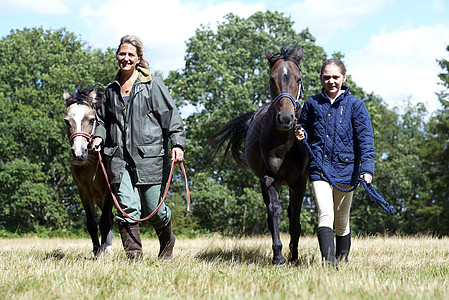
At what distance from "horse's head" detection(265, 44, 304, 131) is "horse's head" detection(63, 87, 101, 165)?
230 cm

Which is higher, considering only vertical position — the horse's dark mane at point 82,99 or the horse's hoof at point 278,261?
the horse's dark mane at point 82,99

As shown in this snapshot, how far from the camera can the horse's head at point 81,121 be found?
562 centimetres

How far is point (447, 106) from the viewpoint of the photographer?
85.9 feet

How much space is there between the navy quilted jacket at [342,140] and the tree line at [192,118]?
1778 cm

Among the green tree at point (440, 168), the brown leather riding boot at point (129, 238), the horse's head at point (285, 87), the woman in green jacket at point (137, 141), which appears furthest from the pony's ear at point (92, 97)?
the green tree at point (440, 168)

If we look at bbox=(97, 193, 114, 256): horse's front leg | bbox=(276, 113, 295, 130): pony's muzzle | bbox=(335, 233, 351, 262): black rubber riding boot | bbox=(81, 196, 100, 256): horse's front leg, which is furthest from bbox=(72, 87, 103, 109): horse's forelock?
bbox=(335, 233, 351, 262): black rubber riding boot

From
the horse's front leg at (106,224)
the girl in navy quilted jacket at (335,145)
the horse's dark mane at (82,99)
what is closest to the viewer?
the girl in navy quilted jacket at (335,145)

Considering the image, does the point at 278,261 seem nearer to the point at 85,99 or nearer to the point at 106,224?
the point at 106,224

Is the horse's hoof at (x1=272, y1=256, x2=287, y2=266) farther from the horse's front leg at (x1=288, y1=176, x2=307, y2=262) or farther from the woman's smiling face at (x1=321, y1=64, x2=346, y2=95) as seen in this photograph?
the woman's smiling face at (x1=321, y1=64, x2=346, y2=95)

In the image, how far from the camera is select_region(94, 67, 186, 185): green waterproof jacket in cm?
495

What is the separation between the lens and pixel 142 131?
4977mm

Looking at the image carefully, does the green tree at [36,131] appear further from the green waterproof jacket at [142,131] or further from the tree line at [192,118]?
the green waterproof jacket at [142,131]

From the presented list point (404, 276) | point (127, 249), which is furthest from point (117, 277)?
point (404, 276)

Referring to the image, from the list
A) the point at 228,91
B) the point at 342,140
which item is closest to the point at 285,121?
the point at 342,140
